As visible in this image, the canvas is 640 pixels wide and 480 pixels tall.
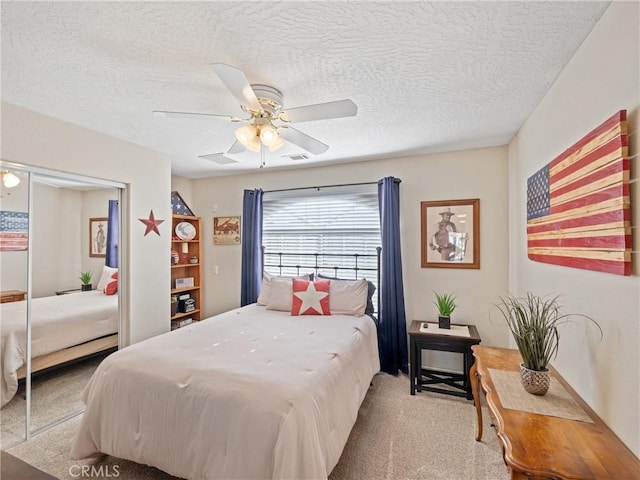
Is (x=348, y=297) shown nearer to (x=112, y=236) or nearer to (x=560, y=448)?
(x=560, y=448)

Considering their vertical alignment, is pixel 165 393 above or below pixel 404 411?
above

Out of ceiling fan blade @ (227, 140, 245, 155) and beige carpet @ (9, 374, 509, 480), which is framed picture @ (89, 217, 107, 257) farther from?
ceiling fan blade @ (227, 140, 245, 155)

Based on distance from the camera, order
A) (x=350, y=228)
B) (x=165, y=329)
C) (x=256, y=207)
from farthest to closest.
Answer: (x=256, y=207)
(x=350, y=228)
(x=165, y=329)

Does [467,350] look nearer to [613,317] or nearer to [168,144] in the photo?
[613,317]

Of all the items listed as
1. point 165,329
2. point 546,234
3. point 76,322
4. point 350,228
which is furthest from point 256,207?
point 546,234

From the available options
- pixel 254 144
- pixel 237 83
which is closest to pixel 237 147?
pixel 254 144

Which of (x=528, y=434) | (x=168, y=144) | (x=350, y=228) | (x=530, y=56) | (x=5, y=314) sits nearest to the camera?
(x=528, y=434)

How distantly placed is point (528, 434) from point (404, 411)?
5.21 feet

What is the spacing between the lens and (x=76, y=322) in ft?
8.77

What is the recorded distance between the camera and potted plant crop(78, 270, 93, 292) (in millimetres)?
2695

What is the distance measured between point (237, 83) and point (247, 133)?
42cm

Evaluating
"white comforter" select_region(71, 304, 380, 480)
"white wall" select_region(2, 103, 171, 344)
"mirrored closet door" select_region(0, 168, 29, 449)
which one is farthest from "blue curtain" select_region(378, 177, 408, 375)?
"mirrored closet door" select_region(0, 168, 29, 449)

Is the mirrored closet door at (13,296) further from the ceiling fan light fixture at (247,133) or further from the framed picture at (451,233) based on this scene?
the framed picture at (451,233)

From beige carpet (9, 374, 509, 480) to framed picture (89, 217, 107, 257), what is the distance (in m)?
1.44
